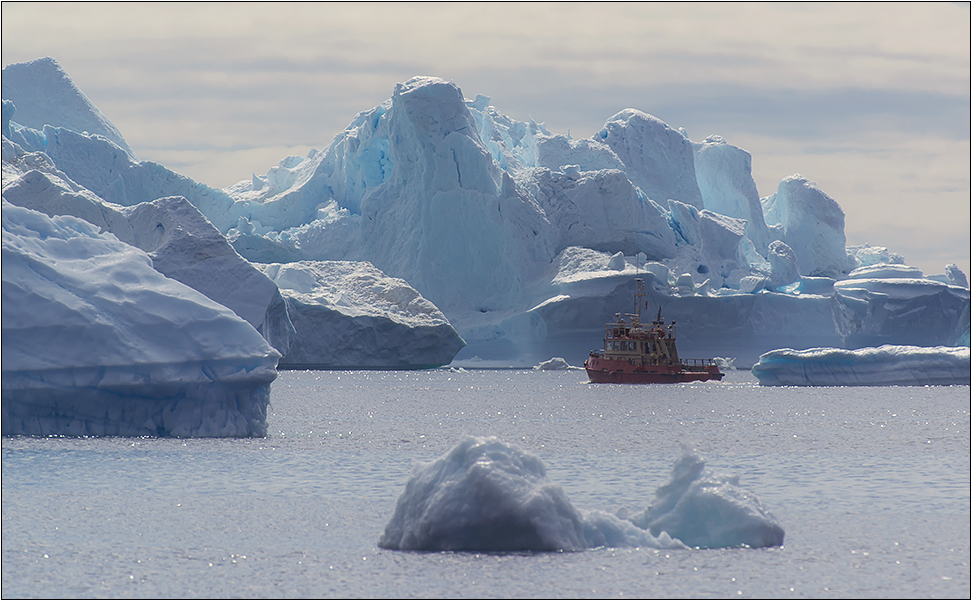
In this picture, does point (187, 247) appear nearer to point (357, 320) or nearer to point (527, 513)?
point (357, 320)

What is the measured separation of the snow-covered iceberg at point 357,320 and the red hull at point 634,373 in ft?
18.8

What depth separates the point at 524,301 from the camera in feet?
167

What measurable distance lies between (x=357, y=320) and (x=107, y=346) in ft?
89.8

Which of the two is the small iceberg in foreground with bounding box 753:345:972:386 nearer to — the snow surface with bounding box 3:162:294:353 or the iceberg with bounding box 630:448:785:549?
the snow surface with bounding box 3:162:294:353

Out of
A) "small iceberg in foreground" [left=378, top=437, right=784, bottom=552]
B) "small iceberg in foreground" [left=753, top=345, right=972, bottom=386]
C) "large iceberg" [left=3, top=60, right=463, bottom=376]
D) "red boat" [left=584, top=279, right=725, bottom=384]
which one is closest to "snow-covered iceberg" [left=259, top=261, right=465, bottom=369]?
"large iceberg" [left=3, top=60, right=463, bottom=376]

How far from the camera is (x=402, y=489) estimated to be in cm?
1455

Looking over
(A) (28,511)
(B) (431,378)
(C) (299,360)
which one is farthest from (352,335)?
(A) (28,511)

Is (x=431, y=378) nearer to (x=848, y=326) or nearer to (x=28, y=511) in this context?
(x=848, y=326)

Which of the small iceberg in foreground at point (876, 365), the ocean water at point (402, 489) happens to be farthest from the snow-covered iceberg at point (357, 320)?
the ocean water at point (402, 489)

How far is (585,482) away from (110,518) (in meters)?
6.11

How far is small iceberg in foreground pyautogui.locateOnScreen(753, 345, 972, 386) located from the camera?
41.2m

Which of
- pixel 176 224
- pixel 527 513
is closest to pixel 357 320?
pixel 176 224

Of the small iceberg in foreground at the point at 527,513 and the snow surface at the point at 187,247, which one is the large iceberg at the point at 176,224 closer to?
the snow surface at the point at 187,247

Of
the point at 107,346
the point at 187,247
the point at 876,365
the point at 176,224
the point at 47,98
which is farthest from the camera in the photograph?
the point at 47,98
